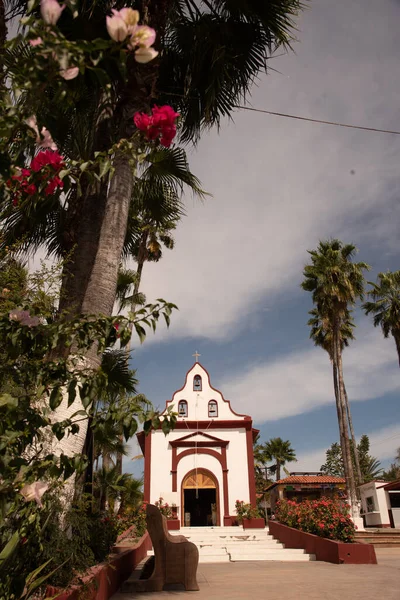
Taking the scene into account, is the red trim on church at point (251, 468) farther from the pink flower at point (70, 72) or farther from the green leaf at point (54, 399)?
the pink flower at point (70, 72)

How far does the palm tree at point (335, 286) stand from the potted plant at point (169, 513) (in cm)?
994

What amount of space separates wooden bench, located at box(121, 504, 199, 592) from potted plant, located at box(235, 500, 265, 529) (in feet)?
40.5

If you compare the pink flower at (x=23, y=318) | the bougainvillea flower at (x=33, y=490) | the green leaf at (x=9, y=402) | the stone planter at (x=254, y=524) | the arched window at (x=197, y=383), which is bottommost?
the stone planter at (x=254, y=524)

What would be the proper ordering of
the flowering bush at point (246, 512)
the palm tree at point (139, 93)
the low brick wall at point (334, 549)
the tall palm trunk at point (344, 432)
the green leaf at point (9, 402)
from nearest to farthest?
the green leaf at point (9, 402) < the palm tree at point (139, 93) < the low brick wall at point (334, 549) < the flowering bush at point (246, 512) < the tall palm trunk at point (344, 432)

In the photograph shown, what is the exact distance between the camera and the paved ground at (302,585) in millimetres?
4996

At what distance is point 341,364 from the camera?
23.4 metres

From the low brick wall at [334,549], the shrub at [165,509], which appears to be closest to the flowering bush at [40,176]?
the low brick wall at [334,549]

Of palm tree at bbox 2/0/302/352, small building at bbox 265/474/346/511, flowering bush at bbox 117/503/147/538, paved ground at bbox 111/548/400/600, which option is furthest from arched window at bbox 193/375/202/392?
palm tree at bbox 2/0/302/352

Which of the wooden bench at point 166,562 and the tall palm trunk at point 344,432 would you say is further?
the tall palm trunk at point 344,432

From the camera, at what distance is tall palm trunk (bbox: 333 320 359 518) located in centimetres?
2077

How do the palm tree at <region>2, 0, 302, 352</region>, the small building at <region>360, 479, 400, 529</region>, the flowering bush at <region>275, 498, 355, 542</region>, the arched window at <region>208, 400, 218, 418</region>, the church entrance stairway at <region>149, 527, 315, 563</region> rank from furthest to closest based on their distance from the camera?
the small building at <region>360, 479, 400, 529</region>, the arched window at <region>208, 400, 218, 418</region>, the church entrance stairway at <region>149, 527, 315, 563</region>, the flowering bush at <region>275, 498, 355, 542</region>, the palm tree at <region>2, 0, 302, 352</region>

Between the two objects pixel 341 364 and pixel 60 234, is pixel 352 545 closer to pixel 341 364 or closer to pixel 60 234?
pixel 60 234

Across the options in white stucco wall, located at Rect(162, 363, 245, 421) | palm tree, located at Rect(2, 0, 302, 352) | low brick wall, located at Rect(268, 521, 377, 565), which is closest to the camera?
palm tree, located at Rect(2, 0, 302, 352)

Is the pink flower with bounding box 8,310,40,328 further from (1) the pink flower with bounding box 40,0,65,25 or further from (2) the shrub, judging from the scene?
(2) the shrub
